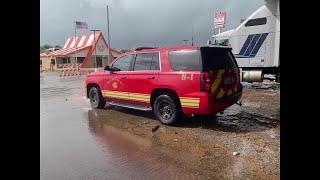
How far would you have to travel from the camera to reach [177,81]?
25.3ft

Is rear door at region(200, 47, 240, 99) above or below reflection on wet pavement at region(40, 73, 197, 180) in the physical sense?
above

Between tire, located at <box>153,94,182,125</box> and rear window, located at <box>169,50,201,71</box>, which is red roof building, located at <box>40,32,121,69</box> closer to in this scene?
tire, located at <box>153,94,182,125</box>

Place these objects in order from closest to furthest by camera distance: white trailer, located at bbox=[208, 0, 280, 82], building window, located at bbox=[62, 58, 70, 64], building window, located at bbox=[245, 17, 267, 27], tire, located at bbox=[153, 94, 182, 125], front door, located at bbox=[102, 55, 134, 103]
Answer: tire, located at bbox=[153, 94, 182, 125] → front door, located at bbox=[102, 55, 134, 103] → white trailer, located at bbox=[208, 0, 280, 82] → building window, located at bbox=[245, 17, 267, 27] → building window, located at bbox=[62, 58, 70, 64]

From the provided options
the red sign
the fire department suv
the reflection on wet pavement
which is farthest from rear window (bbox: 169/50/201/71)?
the red sign

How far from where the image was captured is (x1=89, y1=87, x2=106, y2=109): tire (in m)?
10.5

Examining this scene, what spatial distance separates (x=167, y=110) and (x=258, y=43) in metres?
9.59

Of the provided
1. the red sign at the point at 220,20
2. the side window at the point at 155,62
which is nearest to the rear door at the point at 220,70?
the side window at the point at 155,62

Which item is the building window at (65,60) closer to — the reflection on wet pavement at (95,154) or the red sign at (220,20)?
the red sign at (220,20)

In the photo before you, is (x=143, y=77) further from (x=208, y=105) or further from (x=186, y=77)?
(x=208, y=105)

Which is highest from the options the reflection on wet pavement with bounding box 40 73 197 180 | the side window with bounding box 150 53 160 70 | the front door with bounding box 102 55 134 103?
the side window with bounding box 150 53 160 70

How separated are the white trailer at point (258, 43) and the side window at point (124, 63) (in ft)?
27.9

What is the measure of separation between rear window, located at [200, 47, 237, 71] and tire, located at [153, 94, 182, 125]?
3.85 feet

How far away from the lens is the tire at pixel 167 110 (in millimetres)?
7855
